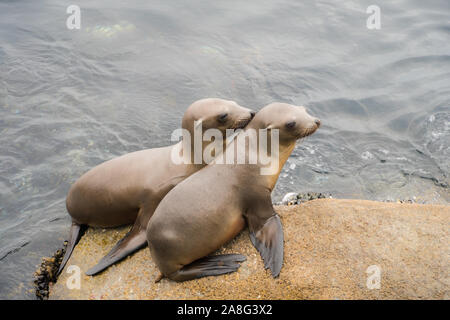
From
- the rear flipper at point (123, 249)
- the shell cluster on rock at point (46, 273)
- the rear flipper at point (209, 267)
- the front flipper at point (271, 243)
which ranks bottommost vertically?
the shell cluster on rock at point (46, 273)

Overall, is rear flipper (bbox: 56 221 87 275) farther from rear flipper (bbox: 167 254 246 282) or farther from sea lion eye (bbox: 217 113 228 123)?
sea lion eye (bbox: 217 113 228 123)

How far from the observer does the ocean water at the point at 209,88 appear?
689cm

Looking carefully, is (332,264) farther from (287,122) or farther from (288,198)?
(288,198)

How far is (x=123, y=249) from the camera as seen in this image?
15.2 feet

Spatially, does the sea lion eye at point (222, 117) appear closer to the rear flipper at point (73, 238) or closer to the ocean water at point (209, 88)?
the rear flipper at point (73, 238)

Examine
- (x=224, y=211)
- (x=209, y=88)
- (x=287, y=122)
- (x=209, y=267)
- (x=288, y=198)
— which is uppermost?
(x=287, y=122)

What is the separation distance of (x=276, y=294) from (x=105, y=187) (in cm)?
225

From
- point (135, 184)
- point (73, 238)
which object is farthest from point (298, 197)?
point (73, 238)

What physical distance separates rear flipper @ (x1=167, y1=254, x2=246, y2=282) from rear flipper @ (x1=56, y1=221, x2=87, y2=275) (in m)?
1.44

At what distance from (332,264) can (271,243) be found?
593mm

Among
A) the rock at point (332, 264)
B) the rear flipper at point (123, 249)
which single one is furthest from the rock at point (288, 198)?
the rear flipper at point (123, 249)

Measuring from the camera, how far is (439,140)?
8.03m

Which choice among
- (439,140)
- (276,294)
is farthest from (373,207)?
(439,140)
